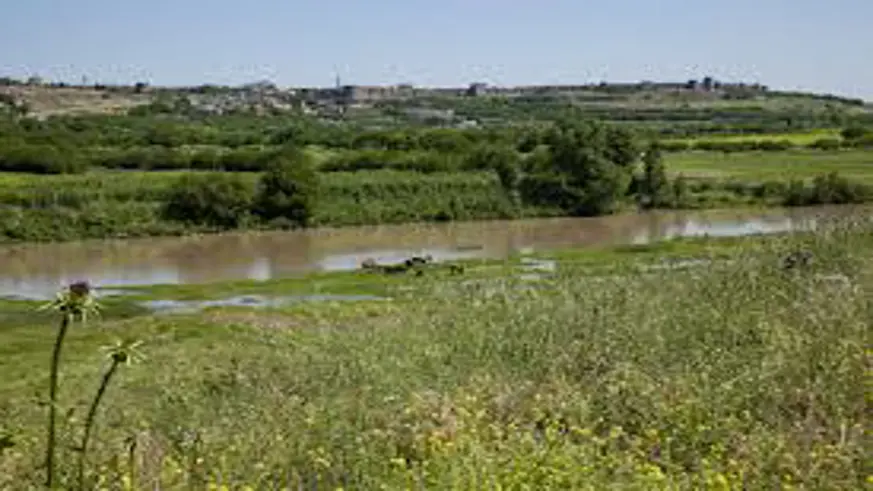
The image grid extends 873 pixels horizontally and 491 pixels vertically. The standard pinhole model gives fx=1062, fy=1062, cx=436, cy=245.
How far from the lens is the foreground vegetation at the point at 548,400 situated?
16.7 feet

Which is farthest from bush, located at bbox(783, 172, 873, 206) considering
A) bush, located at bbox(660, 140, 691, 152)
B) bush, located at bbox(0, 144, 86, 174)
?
bush, located at bbox(0, 144, 86, 174)

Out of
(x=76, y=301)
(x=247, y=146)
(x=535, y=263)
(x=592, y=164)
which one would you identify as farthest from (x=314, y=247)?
(x=76, y=301)

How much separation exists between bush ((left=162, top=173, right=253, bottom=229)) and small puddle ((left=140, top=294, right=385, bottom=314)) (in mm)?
19687

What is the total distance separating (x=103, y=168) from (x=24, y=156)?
5.66 metres

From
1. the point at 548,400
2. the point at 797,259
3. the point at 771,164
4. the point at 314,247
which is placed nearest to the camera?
the point at 548,400

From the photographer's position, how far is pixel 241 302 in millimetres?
35188

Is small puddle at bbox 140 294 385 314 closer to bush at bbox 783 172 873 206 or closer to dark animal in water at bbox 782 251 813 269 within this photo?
dark animal in water at bbox 782 251 813 269

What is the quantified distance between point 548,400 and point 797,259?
562 centimetres

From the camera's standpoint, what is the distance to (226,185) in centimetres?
5566

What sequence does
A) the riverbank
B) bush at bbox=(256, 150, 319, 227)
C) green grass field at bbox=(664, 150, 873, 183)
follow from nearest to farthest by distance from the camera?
the riverbank → bush at bbox=(256, 150, 319, 227) → green grass field at bbox=(664, 150, 873, 183)

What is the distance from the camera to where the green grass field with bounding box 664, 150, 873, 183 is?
67.2 m

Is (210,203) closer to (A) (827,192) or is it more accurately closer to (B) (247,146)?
(B) (247,146)

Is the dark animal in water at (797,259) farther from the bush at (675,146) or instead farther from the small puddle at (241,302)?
the bush at (675,146)

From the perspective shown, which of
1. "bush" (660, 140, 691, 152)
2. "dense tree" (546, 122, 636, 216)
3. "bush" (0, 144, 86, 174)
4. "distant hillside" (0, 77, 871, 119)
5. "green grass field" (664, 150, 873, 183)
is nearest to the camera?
"dense tree" (546, 122, 636, 216)
